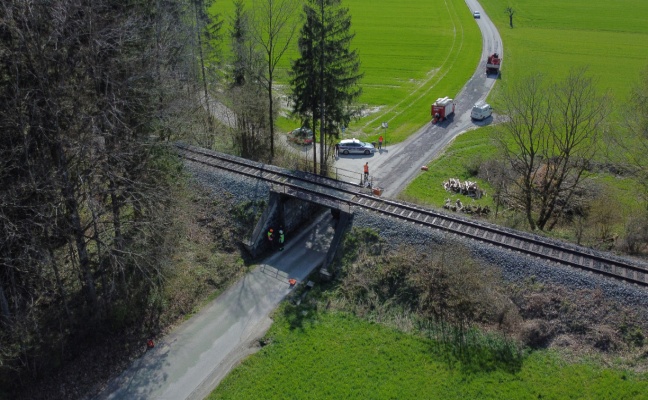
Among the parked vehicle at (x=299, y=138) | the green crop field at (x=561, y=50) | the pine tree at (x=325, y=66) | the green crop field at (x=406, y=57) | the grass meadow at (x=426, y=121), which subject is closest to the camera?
the grass meadow at (x=426, y=121)

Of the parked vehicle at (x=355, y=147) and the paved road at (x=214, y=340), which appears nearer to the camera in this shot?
the paved road at (x=214, y=340)

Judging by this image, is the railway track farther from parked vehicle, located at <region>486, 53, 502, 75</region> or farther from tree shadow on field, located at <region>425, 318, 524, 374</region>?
parked vehicle, located at <region>486, 53, 502, 75</region>

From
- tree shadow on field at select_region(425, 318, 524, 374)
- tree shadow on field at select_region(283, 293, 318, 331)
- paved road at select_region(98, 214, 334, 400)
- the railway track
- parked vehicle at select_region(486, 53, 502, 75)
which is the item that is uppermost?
parked vehicle at select_region(486, 53, 502, 75)

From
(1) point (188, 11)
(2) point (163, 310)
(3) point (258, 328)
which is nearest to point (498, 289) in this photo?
(3) point (258, 328)

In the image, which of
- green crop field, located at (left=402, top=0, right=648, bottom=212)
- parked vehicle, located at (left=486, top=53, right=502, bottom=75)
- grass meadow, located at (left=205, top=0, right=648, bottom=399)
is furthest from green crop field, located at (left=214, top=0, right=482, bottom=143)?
green crop field, located at (left=402, top=0, right=648, bottom=212)

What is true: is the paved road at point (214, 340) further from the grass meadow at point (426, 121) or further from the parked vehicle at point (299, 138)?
the parked vehicle at point (299, 138)

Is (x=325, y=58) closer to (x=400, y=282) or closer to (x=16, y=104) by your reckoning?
(x=400, y=282)

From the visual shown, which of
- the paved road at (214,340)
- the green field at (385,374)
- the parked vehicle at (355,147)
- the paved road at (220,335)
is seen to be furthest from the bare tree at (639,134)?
the paved road at (214,340)
